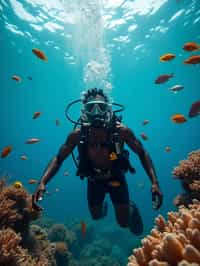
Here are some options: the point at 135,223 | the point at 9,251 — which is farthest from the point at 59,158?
the point at 135,223

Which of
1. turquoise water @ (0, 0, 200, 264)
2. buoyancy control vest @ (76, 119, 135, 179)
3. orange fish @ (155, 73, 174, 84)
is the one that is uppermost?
turquoise water @ (0, 0, 200, 264)

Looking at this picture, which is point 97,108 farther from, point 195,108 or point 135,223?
point 135,223

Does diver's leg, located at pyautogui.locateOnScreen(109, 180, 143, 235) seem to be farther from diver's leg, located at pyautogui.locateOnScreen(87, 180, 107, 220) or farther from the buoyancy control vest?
the buoyancy control vest

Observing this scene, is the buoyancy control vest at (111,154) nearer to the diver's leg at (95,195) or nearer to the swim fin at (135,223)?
the diver's leg at (95,195)

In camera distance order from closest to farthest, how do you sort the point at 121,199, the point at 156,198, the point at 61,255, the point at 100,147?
the point at 156,198
the point at 100,147
the point at 121,199
the point at 61,255

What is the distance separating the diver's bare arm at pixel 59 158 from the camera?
16.5 feet

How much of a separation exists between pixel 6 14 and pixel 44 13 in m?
3.48

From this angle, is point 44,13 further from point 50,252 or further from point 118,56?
point 50,252

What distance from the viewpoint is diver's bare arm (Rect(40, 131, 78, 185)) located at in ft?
16.5

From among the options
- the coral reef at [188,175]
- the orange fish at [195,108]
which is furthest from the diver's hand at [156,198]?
the orange fish at [195,108]

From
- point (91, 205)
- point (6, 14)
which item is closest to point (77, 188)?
point (6, 14)

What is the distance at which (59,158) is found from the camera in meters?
5.45

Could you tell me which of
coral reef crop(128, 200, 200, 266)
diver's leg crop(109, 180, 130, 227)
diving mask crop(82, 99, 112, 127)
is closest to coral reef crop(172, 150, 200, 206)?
diver's leg crop(109, 180, 130, 227)

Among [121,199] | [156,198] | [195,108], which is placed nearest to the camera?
[156,198]
